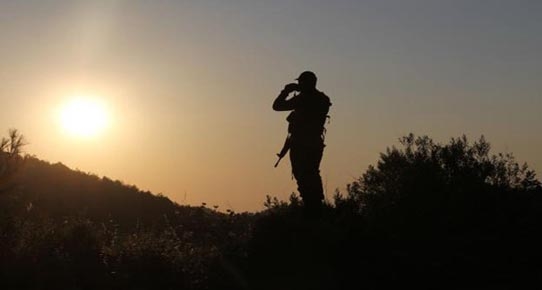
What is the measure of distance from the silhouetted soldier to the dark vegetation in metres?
0.45

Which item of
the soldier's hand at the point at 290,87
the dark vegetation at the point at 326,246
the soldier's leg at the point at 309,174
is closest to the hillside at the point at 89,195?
the dark vegetation at the point at 326,246

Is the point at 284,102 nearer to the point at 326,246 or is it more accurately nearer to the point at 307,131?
the point at 307,131

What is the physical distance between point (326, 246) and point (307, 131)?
8.46ft

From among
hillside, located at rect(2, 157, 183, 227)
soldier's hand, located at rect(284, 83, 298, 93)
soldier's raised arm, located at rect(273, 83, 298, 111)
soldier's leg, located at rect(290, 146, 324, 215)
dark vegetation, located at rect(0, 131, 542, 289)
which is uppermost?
hillside, located at rect(2, 157, 183, 227)

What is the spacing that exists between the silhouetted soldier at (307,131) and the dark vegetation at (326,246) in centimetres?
45

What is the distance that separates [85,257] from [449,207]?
5.82 m

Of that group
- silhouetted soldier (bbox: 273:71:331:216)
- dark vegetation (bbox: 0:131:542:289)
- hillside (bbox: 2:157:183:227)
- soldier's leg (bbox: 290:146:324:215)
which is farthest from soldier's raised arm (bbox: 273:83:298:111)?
hillside (bbox: 2:157:183:227)

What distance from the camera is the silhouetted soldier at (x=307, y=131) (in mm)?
12492

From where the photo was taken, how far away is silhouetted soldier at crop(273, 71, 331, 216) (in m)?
12.5

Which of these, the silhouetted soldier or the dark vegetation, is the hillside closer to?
the dark vegetation

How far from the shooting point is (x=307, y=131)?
12516 millimetres

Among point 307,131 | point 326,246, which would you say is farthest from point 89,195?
point 326,246

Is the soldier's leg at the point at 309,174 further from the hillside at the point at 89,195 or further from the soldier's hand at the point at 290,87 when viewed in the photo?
the hillside at the point at 89,195

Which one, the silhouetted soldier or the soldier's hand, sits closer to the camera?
the silhouetted soldier
